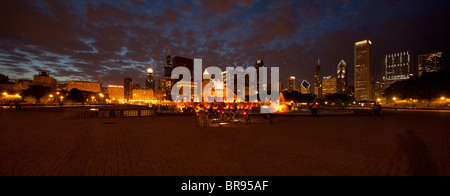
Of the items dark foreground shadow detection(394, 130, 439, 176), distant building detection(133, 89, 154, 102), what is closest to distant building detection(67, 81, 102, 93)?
distant building detection(133, 89, 154, 102)

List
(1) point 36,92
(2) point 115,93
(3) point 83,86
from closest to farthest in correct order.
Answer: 1. (1) point 36,92
2. (3) point 83,86
3. (2) point 115,93

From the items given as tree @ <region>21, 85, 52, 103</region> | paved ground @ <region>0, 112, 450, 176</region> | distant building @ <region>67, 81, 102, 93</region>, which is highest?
distant building @ <region>67, 81, 102, 93</region>

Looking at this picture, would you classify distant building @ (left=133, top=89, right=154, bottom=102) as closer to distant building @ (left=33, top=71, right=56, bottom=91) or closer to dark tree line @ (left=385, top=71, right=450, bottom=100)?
distant building @ (left=33, top=71, right=56, bottom=91)

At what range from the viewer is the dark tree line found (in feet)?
154

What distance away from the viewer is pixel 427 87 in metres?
49.6

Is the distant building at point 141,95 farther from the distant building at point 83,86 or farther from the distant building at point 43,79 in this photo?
the distant building at point 43,79

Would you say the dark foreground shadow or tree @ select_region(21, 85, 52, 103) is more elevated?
tree @ select_region(21, 85, 52, 103)

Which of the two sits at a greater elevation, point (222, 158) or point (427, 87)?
point (427, 87)

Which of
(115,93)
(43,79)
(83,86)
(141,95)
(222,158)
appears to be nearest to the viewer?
(222,158)

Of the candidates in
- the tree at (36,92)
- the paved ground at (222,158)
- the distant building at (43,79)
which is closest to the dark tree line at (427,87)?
the paved ground at (222,158)

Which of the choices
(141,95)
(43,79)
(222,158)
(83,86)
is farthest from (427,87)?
(83,86)

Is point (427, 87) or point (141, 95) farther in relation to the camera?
point (141, 95)

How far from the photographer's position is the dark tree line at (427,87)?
46.9 metres

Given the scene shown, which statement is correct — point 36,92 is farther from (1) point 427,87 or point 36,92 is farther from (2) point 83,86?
(2) point 83,86
